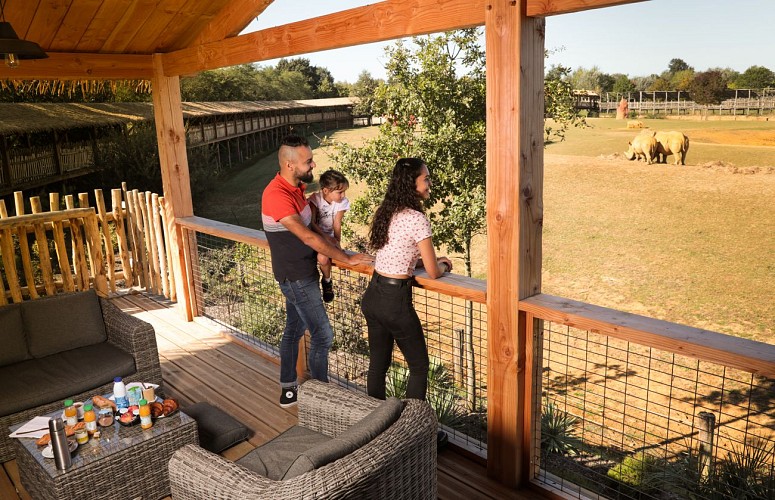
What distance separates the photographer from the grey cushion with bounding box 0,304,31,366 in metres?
3.66

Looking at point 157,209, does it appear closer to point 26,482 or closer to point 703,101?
point 26,482

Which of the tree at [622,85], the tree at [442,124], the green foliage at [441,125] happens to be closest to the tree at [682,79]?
the tree at [622,85]

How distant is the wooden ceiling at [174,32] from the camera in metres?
3.15

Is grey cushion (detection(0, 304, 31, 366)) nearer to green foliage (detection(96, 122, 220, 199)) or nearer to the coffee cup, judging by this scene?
the coffee cup

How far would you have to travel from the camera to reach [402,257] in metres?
2.87

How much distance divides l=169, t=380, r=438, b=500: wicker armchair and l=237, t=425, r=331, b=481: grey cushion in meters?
0.27

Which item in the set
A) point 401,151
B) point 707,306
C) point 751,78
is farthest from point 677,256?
point 401,151

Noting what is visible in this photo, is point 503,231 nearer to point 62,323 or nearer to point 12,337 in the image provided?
point 62,323

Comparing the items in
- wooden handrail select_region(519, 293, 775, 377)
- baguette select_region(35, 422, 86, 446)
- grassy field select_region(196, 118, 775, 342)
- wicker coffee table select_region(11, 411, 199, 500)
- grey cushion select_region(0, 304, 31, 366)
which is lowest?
grassy field select_region(196, 118, 775, 342)

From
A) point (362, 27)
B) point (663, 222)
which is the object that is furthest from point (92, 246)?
point (663, 222)

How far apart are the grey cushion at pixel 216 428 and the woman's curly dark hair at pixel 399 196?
158 cm

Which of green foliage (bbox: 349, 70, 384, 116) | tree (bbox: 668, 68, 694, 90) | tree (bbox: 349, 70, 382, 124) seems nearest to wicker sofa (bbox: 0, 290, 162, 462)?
tree (bbox: 349, 70, 382, 124)

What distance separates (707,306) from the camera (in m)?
19.8

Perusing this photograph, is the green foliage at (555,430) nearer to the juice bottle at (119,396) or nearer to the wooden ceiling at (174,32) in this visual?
the juice bottle at (119,396)
